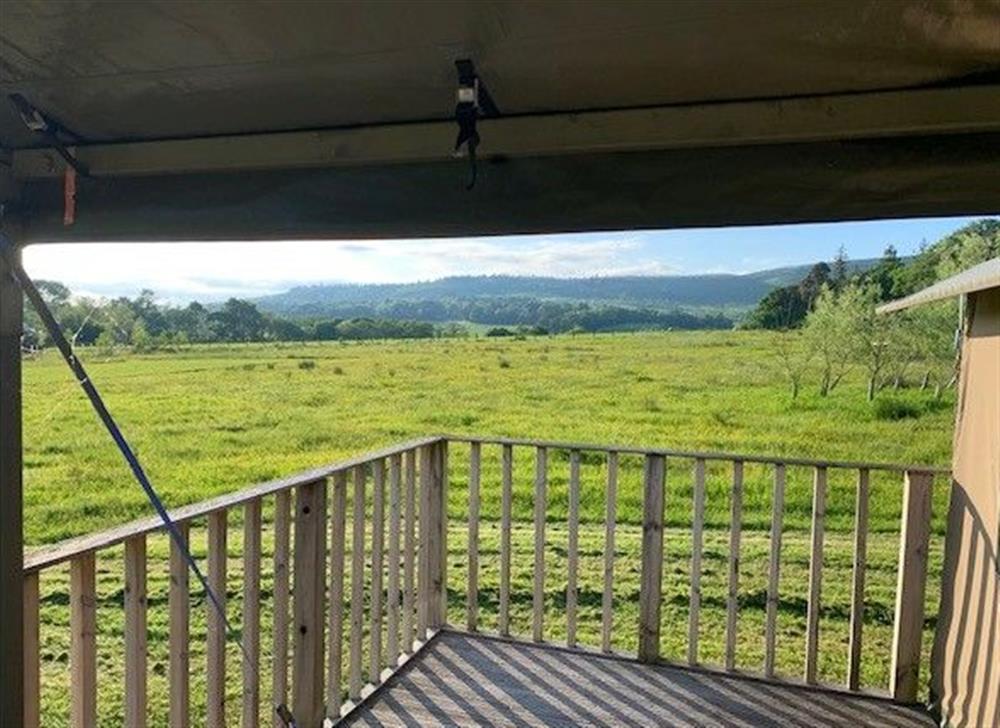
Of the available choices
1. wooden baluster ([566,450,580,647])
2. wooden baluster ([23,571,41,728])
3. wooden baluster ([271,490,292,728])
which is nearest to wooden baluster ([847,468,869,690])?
wooden baluster ([566,450,580,647])

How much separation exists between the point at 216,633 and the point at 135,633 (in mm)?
314

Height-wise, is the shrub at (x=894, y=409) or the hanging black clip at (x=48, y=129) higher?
the hanging black clip at (x=48, y=129)

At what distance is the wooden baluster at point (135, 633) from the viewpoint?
Result: 64.6 inches

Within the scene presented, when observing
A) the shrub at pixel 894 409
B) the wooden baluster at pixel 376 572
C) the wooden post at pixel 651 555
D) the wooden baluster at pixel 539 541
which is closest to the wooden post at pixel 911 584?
the wooden post at pixel 651 555

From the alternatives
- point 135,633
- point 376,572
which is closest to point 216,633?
point 135,633

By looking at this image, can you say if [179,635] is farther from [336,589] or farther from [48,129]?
[48,129]

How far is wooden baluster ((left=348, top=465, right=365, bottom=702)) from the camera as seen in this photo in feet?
8.86

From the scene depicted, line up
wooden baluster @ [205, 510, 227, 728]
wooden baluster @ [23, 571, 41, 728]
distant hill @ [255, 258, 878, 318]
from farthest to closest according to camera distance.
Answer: distant hill @ [255, 258, 878, 318] < wooden baluster @ [205, 510, 227, 728] < wooden baluster @ [23, 571, 41, 728]

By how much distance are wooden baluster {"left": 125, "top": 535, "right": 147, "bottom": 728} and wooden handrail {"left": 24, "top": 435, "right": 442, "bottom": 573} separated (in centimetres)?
4

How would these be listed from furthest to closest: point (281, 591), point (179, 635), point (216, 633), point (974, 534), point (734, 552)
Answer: point (734, 552) < point (974, 534) < point (281, 591) < point (216, 633) < point (179, 635)

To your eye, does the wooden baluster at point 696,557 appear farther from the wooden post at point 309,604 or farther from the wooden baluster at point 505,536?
the wooden post at point 309,604

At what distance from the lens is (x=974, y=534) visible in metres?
2.56

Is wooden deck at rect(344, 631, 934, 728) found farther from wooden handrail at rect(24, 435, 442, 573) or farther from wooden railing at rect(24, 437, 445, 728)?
wooden handrail at rect(24, 435, 442, 573)

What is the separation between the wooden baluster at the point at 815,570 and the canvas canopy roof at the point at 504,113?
2002 millimetres
